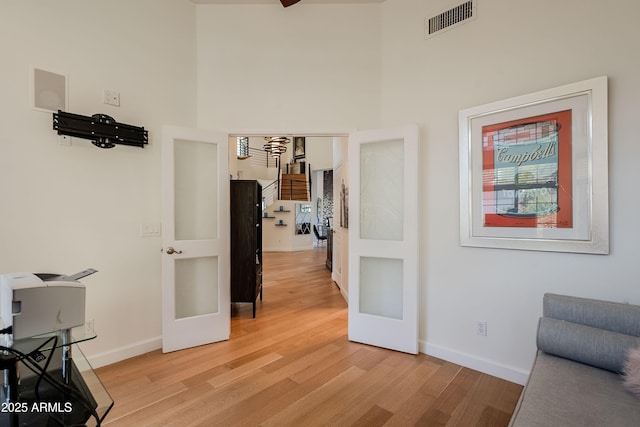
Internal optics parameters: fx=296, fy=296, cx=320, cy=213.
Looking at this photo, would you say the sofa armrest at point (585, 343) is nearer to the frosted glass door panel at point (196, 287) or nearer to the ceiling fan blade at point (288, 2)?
the frosted glass door panel at point (196, 287)

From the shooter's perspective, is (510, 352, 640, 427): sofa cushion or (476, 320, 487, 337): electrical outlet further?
(476, 320, 487, 337): electrical outlet

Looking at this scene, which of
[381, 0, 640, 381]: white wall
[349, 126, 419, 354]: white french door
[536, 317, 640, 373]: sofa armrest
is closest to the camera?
[536, 317, 640, 373]: sofa armrest

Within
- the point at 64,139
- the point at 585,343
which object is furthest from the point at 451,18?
the point at 64,139

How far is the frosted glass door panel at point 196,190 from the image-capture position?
117 inches

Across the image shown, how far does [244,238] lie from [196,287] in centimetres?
93

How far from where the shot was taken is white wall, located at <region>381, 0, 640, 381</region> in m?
1.91

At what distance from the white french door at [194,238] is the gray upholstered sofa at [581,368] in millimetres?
2681

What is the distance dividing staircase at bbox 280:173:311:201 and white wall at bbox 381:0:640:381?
8078mm

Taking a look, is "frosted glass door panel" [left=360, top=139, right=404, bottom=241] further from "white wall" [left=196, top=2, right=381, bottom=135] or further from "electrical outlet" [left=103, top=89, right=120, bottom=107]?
"electrical outlet" [left=103, top=89, right=120, bottom=107]

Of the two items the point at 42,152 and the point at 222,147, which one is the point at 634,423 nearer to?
the point at 222,147

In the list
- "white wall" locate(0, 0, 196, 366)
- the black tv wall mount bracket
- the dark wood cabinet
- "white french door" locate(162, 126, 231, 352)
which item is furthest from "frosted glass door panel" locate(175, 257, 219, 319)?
the black tv wall mount bracket

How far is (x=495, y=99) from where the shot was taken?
2.43 meters

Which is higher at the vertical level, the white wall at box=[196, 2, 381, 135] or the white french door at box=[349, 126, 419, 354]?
the white wall at box=[196, 2, 381, 135]

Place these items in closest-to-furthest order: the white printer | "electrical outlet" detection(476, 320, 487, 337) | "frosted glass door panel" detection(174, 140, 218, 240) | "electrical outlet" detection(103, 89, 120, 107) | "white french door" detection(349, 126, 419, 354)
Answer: the white printer, "electrical outlet" detection(476, 320, 487, 337), "electrical outlet" detection(103, 89, 120, 107), "white french door" detection(349, 126, 419, 354), "frosted glass door panel" detection(174, 140, 218, 240)
